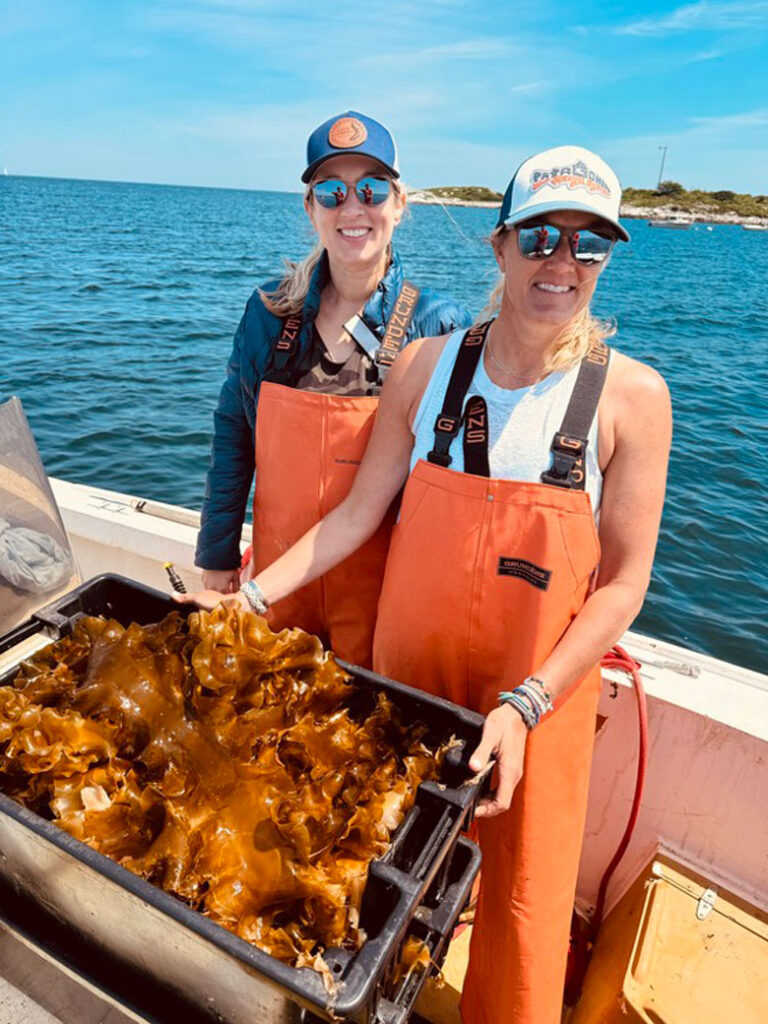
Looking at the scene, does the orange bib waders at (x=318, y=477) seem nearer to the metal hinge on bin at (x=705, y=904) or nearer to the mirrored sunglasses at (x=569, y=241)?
the mirrored sunglasses at (x=569, y=241)

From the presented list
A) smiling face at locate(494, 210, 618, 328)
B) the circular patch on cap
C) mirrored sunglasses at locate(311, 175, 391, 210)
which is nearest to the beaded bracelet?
smiling face at locate(494, 210, 618, 328)

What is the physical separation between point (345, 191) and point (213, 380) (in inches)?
474

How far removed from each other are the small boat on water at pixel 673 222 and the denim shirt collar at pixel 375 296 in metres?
130

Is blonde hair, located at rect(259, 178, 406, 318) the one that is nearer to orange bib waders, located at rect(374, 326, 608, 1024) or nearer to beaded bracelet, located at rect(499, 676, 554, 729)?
orange bib waders, located at rect(374, 326, 608, 1024)

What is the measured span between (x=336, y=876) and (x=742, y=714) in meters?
1.73

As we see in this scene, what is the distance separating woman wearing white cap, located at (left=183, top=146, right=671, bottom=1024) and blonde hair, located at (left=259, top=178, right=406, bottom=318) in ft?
1.80

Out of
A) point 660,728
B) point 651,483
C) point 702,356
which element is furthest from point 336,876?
point 702,356

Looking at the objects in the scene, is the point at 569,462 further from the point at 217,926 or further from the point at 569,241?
the point at 217,926

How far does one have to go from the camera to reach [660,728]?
7.77ft

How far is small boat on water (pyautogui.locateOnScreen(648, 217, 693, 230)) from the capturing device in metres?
115

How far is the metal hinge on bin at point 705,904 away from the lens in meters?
2.16

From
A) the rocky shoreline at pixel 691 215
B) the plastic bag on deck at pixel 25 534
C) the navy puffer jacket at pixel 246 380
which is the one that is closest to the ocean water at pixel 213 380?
the navy puffer jacket at pixel 246 380

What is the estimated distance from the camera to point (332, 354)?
7.29ft

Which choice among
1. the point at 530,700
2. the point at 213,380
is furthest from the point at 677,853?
the point at 213,380
